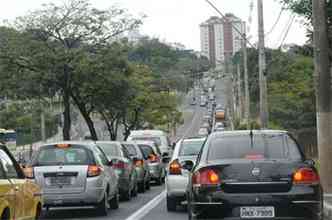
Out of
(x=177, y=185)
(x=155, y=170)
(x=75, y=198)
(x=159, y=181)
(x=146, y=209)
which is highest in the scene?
(x=177, y=185)

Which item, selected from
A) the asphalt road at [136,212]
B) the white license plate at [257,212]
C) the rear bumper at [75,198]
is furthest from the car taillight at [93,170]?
the white license plate at [257,212]

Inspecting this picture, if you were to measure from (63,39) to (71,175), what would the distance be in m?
25.4

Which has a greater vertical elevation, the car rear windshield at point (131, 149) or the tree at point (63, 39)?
the tree at point (63, 39)

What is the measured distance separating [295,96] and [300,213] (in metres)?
46.8

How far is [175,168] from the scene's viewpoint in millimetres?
17141

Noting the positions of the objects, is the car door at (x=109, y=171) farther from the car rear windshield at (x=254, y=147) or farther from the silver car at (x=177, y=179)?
the car rear windshield at (x=254, y=147)

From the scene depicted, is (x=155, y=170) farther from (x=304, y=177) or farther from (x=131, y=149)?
(x=304, y=177)

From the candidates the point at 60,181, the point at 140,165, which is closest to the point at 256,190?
the point at 60,181

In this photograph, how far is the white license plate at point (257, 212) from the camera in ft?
35.0

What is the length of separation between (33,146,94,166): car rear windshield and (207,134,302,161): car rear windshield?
5500 mm

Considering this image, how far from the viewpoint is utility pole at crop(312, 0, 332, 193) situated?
17062 mm

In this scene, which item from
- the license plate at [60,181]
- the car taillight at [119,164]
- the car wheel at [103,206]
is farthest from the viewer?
the car taillight at [119,164]

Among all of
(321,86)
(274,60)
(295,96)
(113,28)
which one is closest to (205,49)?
(274,60)

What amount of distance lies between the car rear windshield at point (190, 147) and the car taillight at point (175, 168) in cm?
94
